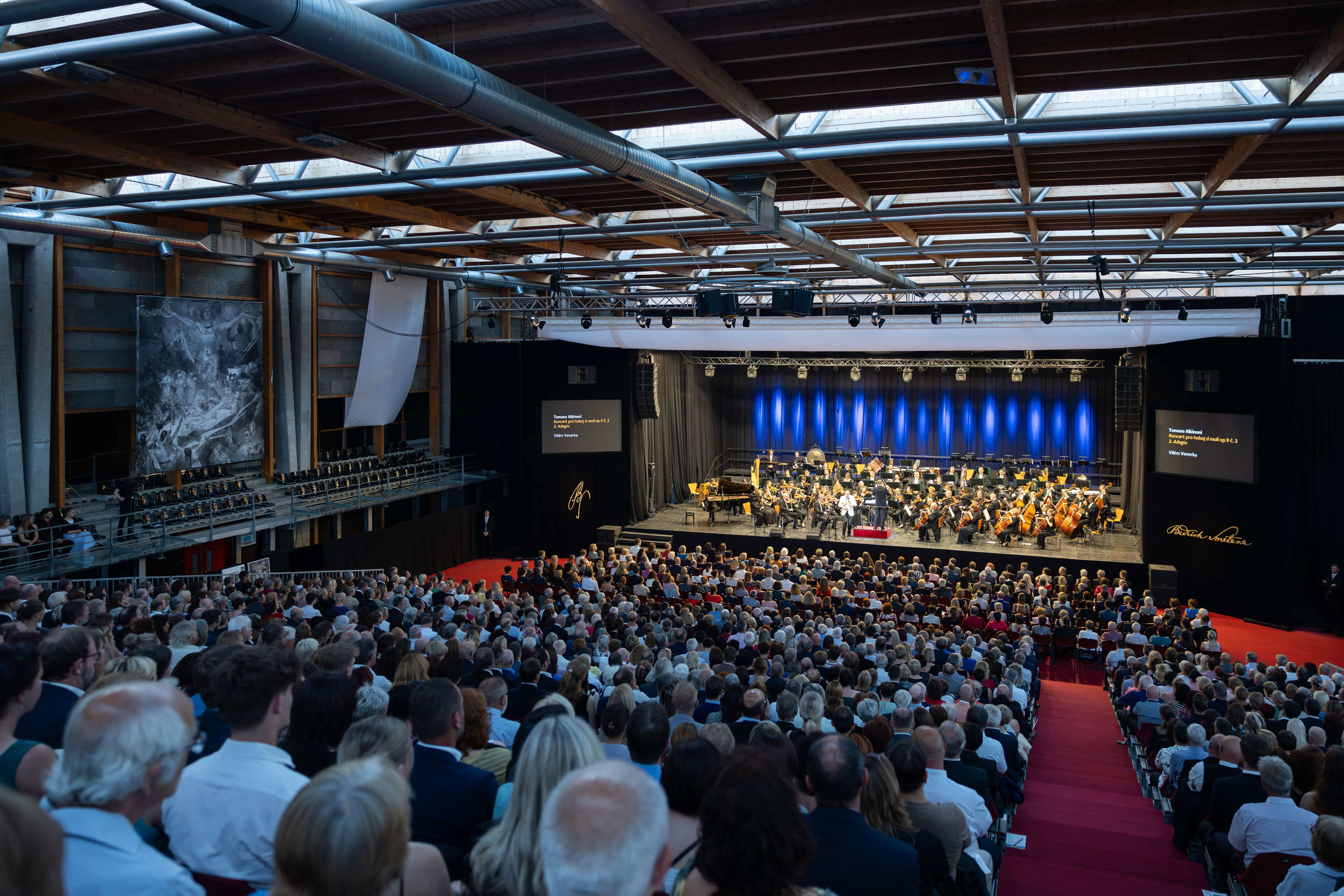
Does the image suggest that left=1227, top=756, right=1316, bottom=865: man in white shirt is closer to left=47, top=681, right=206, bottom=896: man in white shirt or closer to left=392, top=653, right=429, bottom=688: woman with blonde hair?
left=392, top=653, right=429, bottom=688: woman with blonde hair

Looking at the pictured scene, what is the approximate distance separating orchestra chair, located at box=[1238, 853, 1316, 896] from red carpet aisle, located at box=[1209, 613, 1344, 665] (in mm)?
10871

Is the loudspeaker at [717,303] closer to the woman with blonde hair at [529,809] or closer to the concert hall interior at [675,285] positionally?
the concert hall interior at [675,285]

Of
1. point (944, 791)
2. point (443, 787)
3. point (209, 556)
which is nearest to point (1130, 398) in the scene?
point (944, 791)

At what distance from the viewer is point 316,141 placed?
7.64 metres

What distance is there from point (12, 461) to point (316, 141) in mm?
8236

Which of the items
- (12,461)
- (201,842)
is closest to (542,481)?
(12,461)

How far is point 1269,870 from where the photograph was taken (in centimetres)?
403

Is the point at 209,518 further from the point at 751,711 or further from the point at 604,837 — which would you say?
the point at 604,837

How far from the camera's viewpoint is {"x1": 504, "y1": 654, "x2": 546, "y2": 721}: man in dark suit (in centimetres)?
545

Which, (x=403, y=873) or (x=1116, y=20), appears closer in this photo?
(x=403, y=873)

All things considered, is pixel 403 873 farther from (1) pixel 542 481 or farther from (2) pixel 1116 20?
(1) pixel 542 481

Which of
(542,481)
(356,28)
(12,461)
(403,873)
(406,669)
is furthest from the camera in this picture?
(542,481)

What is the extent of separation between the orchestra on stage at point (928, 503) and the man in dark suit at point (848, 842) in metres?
16.1

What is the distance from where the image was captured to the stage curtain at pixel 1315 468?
581 inches
